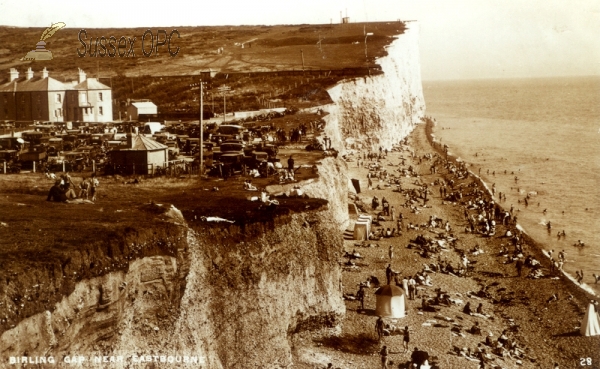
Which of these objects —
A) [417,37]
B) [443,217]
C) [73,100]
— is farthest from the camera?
[417,37]

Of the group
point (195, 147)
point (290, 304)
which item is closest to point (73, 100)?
point (195, 147)

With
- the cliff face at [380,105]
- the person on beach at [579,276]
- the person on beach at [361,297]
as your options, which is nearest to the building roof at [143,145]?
the person on beach at [361,297]

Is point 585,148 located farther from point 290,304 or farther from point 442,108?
point 442,108

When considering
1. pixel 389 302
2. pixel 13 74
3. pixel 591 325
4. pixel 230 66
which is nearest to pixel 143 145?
pixel 13 74

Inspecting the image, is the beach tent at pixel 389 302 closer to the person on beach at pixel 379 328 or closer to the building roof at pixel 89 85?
the person on beach at pixel 379 328

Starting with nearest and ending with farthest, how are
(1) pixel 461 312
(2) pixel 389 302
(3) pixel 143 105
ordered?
1. (2) pixel 389 302
2. (1) pixel 461 312
3. (3) pixel 143 105

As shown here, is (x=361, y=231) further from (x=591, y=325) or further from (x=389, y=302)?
(x=591, y=325)
